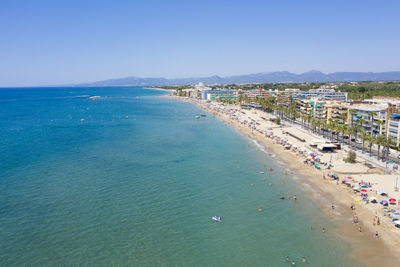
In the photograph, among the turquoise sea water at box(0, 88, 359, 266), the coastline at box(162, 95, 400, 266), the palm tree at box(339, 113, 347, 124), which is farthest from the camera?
the palm tree at box(339, 113, 347, 124)

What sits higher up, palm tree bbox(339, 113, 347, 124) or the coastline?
palm tree bbox(339, 113, 347, 124)

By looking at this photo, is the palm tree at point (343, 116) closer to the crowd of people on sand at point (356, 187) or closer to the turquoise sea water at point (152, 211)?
the crowd of people on sand at point (356, 187)

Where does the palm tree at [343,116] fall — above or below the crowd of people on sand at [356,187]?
above

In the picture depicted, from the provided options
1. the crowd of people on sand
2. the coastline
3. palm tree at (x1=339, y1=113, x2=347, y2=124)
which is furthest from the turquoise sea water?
palm tree at (x1=339, y1=113, x2=347, y2=124)

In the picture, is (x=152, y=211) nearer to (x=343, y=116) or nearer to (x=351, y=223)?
(x=351, y=223)

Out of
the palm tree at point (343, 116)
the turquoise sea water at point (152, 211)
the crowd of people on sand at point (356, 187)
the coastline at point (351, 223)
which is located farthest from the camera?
the palm tree at point (343, 116)

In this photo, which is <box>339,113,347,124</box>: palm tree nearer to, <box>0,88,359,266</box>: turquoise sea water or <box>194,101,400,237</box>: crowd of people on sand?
<box>194,101,400,237</box>: crowd of people on sand

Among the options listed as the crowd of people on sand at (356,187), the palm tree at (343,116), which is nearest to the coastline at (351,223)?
the crowd of people on sand at (356,187)

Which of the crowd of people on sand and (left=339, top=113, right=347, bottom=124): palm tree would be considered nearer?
the crowd of people on sand

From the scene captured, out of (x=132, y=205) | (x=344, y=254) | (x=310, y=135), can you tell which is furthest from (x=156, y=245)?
(x=310, y=135)
